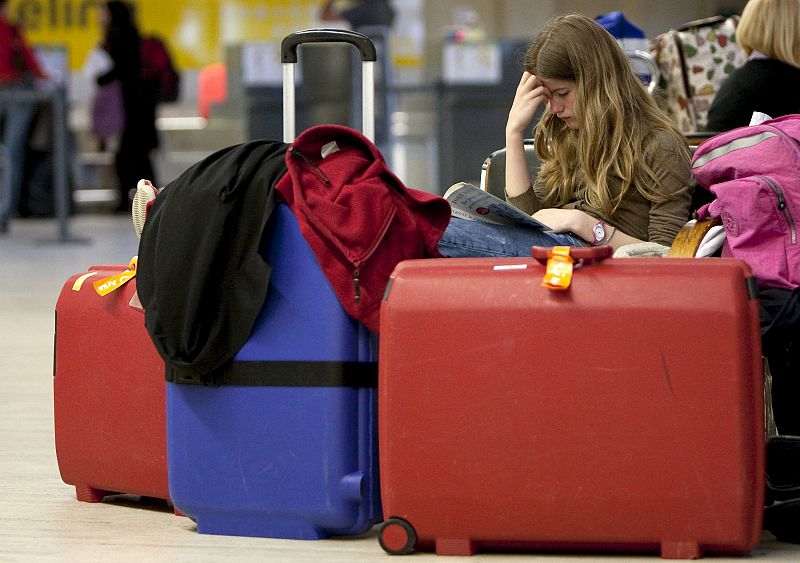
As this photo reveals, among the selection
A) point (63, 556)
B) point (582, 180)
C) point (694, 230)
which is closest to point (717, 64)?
point (582, 180)

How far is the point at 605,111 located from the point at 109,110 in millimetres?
9891

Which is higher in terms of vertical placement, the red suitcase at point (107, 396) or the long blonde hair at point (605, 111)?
the long blonde hair at point (605, 111)

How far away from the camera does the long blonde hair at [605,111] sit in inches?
97.7

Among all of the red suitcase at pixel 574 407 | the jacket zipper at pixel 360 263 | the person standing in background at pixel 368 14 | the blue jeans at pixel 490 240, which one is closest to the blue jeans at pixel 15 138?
the person standing in background at pixel 368 14

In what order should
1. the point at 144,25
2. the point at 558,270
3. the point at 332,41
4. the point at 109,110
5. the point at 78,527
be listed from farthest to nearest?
the point at 144,25, the point at 109,110, the point at 332,41, the point at 78,527, the point at 558,270

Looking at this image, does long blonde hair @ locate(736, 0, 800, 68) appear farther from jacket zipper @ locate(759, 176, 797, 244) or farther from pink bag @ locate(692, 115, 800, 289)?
jacket zipper @ locate(759, 176, 797, 244)

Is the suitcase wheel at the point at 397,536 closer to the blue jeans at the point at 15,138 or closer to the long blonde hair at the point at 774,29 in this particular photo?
the long blonde hair at the point at 774,29

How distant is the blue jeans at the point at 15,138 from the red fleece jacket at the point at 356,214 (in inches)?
349

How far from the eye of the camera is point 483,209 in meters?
2.38

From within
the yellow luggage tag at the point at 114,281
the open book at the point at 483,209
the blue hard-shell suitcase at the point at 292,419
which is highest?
Result: the open book at the point at 483,209

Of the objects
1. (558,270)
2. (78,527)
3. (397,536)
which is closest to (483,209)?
(558,270)

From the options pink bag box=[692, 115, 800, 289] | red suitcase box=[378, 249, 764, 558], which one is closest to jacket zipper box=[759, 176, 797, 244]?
pink bag box=[692, 115, 800, 289]

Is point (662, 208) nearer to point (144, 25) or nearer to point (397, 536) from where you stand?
point (397, 536)

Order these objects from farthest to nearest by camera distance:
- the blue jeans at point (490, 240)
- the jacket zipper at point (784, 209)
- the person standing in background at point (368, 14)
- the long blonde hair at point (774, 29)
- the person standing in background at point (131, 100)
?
the person standing in background at point (368, 14) < the person standing in background at point (131, 100) < the long blonde hair at point (774, 29) < the blue jeans at point (490, 240) < the jacket zipper at point (784, 209)
